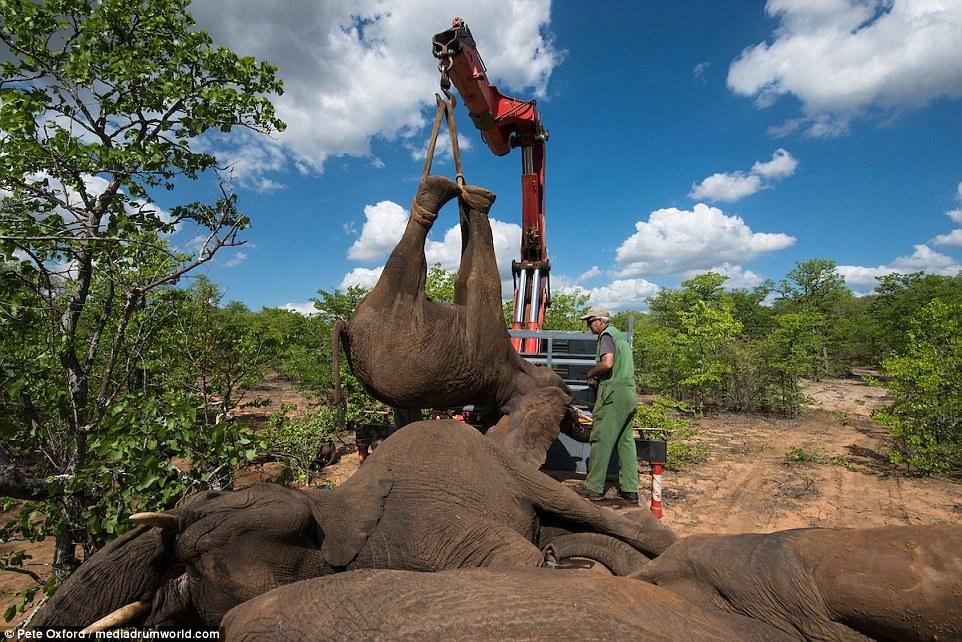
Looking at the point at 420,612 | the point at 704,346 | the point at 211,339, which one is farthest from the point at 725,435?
the point at 420,612

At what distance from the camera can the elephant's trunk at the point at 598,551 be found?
2516 mm

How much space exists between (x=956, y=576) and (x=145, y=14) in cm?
497

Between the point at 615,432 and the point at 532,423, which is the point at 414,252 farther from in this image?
the point at 615,432

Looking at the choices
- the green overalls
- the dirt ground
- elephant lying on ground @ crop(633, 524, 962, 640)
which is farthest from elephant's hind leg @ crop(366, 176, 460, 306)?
the dirt ground

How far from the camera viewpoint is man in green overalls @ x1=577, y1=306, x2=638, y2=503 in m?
4.07

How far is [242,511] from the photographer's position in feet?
5.97

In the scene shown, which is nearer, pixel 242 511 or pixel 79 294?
pixel 242 511

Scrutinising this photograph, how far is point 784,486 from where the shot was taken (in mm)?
8539

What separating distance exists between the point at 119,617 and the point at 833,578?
2.30m

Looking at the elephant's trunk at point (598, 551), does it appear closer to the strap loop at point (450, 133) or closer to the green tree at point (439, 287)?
the strap loop at point (450, 133)

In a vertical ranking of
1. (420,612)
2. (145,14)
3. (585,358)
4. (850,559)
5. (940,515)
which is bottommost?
(940,515)

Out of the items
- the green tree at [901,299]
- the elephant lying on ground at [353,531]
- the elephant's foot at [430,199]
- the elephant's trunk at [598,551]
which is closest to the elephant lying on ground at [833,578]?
the elephant's trunk at [598,551]

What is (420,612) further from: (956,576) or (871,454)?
(871,454)

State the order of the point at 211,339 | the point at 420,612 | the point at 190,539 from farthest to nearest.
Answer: the point at 211,339
the point at 190,539
the point at 420,612
